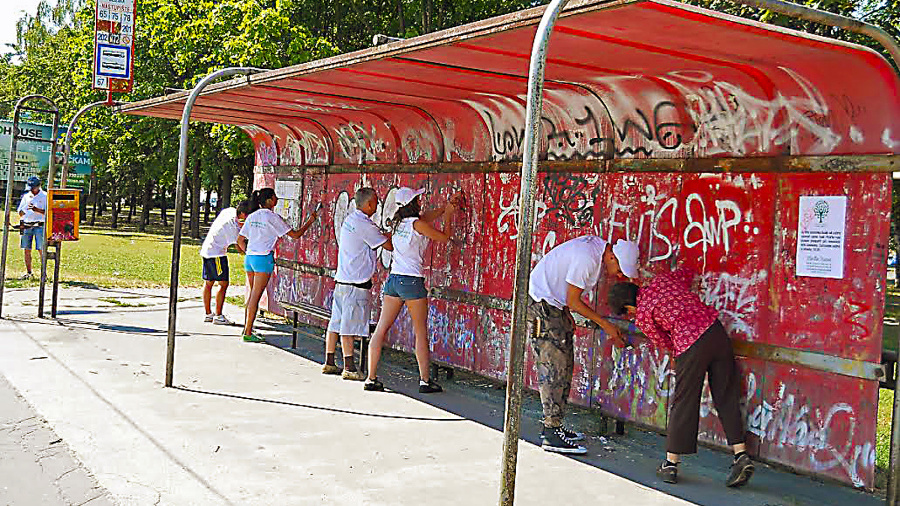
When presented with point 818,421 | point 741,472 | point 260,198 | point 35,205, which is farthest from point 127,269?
point 818,421

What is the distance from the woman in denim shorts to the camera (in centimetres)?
829

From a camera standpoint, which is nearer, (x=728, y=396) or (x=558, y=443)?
(x=728, y=396)

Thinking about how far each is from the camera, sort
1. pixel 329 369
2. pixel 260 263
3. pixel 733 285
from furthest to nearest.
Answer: pixel 260 263 < pixel 329 369 < pixel 733 285

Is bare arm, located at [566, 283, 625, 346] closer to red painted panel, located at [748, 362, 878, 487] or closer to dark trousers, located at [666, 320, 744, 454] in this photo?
dark trousers, located at [666, 320, 744, 454]

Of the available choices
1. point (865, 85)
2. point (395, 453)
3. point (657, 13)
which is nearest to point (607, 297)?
point (395, 453)

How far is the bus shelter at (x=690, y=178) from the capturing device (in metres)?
5.40

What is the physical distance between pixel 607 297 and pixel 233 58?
17175 millimetres

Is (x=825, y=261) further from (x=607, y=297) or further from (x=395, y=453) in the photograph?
(x=395, y=453)

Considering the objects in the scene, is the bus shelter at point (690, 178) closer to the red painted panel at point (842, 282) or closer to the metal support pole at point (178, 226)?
the red painted panel at point (842, 282)

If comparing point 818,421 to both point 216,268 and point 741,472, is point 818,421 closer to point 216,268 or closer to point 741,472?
point 741,472

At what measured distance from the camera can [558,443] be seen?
663 cm

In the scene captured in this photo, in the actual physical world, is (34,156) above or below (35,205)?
above

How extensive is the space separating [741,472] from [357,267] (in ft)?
13.9

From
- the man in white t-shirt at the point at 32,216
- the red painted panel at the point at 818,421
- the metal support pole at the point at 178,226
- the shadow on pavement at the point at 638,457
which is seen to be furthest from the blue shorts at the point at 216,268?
the red painted panel at the point at 818,421
